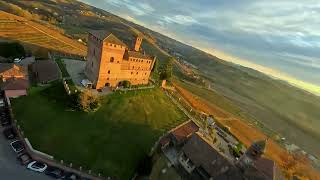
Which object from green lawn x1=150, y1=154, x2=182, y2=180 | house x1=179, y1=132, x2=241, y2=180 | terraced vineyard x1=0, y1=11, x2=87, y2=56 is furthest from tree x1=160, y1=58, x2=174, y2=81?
terraced vineyard x1=0, y1=11, x2=87, y2=56

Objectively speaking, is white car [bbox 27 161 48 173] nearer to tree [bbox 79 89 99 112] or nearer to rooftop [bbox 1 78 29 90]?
tree [bbox 79 89 99 112]

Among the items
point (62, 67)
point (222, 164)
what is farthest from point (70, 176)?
point (62, 67)

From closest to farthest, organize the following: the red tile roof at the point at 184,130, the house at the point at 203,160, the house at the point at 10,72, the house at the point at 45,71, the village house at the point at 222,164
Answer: the village house at the point at 222,164 → the house at the point at 203,160 → the red tile roof at the point at 184,130 → the house at the point at 10,72 → the house at the point at 45,71

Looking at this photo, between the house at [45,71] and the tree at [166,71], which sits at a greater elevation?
the tree at [166,71]

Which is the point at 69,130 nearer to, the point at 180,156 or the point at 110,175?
the point at 110,175

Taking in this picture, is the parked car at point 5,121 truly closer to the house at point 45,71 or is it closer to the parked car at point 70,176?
the house at point 45,71

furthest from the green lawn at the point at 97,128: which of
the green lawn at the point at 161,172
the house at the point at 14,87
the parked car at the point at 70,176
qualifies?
the green lawn at the point at 161,172
